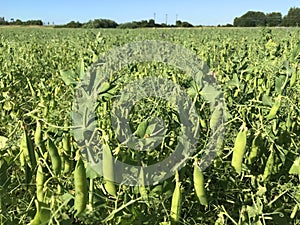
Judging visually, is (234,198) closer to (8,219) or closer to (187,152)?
(187,152)

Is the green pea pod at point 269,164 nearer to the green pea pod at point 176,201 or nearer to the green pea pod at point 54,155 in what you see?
the green pea pod at point 176,201

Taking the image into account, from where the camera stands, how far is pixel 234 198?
1.73 meters

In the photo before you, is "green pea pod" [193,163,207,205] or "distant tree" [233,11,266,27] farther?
"distant tree" [233,11,266,27]

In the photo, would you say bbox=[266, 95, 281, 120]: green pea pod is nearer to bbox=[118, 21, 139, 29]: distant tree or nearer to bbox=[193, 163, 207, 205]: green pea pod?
bbox=[193, 163, 207, 205]: green pea pod

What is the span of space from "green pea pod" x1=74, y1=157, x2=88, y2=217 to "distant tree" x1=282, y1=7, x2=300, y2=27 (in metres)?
37.4

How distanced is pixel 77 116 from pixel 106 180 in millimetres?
258

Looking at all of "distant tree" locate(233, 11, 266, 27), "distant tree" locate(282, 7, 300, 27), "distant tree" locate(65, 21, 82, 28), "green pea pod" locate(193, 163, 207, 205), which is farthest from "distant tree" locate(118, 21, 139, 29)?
"green pea pod" locate(193, 163, 207, 205)

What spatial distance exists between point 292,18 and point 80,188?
40.7 m

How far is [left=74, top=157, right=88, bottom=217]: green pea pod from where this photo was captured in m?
1.09

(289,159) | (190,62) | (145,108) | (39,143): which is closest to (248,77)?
(145,108)

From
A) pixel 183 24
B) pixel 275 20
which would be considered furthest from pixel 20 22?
pixel 275 20

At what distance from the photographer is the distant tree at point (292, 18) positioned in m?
36.8

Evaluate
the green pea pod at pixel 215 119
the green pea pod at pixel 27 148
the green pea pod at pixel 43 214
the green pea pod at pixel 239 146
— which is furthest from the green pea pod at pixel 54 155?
the green pea pod at pixel 215 119

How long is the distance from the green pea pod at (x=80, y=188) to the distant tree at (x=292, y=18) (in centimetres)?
3740
